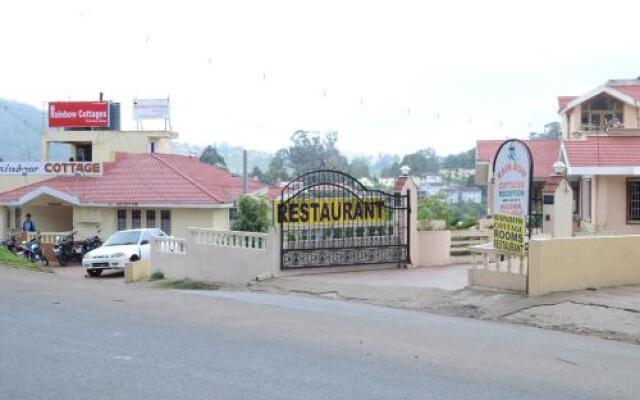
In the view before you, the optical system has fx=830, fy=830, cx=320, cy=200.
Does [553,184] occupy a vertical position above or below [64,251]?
above

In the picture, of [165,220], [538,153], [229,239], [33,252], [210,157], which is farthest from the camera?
[210,157]

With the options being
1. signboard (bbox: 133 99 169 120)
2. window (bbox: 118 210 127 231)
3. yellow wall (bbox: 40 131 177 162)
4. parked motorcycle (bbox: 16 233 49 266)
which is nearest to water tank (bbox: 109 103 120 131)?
yellow wall (bbox: 40 131 177 162)

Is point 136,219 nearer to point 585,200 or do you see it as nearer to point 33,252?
point 33,252

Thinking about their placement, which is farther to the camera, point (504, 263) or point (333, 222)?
point (333, 222)

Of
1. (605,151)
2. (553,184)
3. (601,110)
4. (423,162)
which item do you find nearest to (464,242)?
(605,151)

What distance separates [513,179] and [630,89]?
23.3 metres

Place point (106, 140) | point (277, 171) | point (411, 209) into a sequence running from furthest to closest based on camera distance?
point (277, 171) → point (106, 140) → point (411, 209)

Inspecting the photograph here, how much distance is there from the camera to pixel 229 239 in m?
19.6

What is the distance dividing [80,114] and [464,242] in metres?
28.9

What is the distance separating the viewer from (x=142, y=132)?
1860 inches

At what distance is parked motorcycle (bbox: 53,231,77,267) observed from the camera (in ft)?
98.0

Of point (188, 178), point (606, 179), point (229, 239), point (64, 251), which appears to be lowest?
point (64, 251)

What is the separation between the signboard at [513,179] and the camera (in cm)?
1508

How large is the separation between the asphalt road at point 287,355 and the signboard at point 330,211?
5.03m
